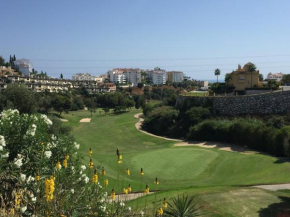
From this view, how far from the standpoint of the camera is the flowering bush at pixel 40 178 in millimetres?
5551

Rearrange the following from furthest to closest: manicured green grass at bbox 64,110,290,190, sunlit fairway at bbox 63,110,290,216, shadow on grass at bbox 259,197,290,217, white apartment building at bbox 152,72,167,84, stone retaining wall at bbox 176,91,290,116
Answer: white apartment building at bbox 152,72,167,84, stone retaining wall at bbox 176,91,290,116, manicured green grass at bbox 64,110,290,190, sunlit fairway at bbox 63,110,290,216, shadow on grass at bbox 259,197,290,217

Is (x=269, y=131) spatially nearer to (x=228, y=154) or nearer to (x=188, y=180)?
(x=228, y=154)

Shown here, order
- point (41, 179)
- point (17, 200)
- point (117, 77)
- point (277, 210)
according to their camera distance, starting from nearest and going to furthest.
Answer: point (17, 200), point (41, 179), point (277, 210), point (117, 77)

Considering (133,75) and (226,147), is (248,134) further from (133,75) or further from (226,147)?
(133,75)

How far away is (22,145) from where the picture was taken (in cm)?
828

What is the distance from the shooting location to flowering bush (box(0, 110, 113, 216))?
18.2 feet

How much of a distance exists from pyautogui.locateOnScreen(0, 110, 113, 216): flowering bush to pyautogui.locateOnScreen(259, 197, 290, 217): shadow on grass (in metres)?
8.14

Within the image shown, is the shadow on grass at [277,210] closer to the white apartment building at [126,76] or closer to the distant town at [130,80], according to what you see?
the distant town at [130,80]

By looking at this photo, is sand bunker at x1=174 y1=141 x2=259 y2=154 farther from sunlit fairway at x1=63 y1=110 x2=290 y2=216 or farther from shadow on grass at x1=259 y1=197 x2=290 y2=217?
shadow on grass at x1=259 y1=197 x2=290 y2=217

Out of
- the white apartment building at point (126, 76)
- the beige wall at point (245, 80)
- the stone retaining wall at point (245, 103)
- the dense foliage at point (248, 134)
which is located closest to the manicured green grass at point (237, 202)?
the dense foliage at point (248, 134)

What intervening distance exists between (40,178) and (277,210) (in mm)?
10845

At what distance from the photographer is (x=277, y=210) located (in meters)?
13.1

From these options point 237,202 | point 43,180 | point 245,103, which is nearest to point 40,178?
point 43,180

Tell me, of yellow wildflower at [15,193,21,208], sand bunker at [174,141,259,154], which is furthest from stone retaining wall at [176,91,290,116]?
yellow wildflower at [15,193,21,208]
